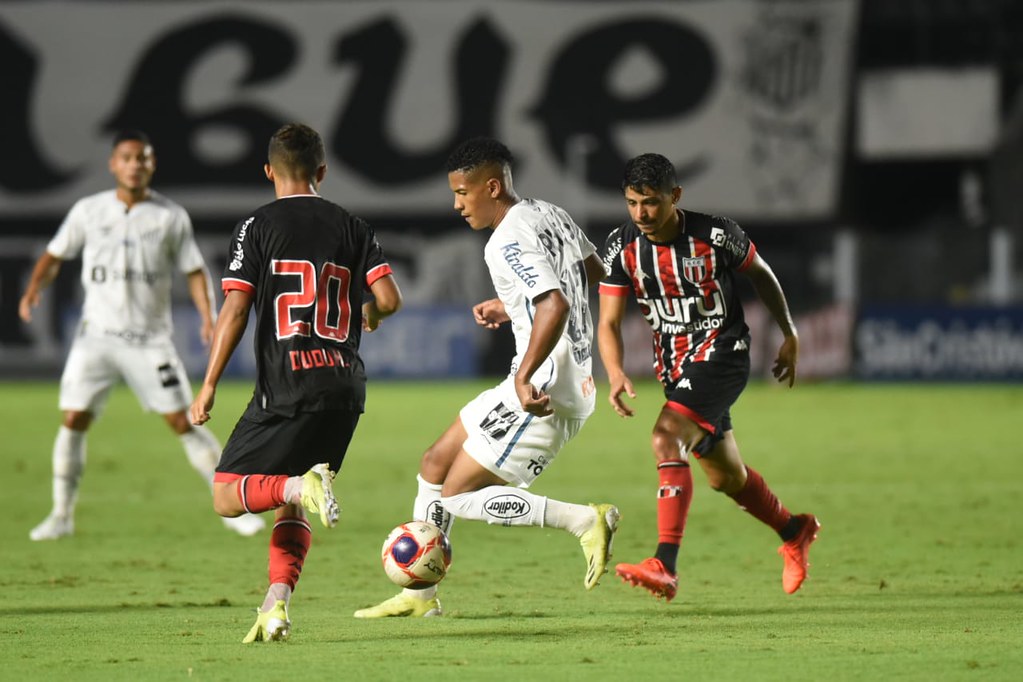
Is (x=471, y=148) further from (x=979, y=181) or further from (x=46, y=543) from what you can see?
(x=979, y=181)

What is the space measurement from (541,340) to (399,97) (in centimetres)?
3298

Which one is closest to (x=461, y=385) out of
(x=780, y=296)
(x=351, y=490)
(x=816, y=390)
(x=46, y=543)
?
(x=816, y=390)

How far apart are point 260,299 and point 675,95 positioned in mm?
32654

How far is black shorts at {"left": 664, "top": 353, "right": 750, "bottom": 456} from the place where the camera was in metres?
7.34

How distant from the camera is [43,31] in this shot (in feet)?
125

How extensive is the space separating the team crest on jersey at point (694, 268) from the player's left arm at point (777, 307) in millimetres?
207

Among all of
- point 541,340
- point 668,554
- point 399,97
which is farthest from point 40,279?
point 399,97

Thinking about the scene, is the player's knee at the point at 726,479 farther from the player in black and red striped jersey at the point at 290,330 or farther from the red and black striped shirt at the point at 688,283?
the player in black and red striped jersey at the point at 290,330

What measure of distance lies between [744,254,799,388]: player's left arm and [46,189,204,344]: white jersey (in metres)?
4.08

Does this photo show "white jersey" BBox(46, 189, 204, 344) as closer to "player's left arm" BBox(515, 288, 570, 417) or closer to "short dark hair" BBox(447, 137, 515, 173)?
"short dark hair" BBox(447, 137, 515, 173)

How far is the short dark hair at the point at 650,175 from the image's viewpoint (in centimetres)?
698

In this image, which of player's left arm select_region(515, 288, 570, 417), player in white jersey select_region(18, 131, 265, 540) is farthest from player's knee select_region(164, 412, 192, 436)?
player's left arm select_region(515, 288, 570, 417)

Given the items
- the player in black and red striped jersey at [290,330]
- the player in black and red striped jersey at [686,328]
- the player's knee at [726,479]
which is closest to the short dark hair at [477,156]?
the player in black and red striped jersey at [290,330]

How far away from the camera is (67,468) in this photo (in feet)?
32.6
